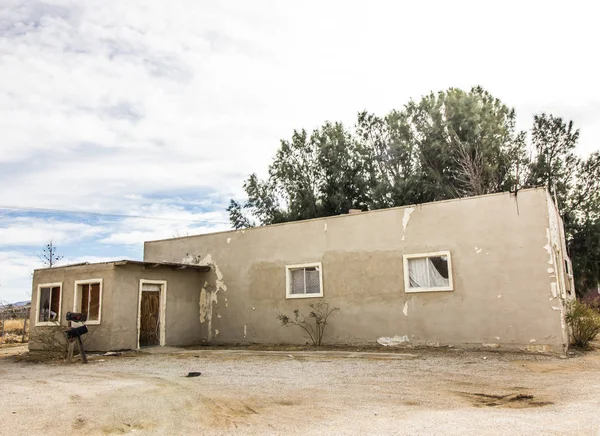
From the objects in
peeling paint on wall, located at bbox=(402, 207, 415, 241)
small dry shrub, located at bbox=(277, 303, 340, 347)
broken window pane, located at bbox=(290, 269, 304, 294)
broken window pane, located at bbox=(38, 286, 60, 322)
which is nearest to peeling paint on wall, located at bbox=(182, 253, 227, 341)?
broken window pane, located at bbox=(290, 269, 304, 294)

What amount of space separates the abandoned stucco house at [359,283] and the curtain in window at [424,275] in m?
0.03

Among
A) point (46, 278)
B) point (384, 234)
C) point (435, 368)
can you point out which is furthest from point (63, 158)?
point (435, 368)

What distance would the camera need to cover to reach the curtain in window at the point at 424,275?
14.1 meters

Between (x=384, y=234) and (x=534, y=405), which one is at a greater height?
(x=384, y=234)

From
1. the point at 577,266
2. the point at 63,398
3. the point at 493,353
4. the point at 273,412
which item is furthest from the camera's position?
the point at 577,266

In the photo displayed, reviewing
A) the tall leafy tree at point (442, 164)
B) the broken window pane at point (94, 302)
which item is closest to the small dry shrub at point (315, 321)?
the broken window pane at point (94, 302)

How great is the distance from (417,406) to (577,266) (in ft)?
63.8

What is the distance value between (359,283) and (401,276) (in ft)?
4.55

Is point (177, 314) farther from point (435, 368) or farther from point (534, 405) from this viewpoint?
point (534, 405)

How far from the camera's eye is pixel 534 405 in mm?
7047

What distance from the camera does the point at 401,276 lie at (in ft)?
47.9

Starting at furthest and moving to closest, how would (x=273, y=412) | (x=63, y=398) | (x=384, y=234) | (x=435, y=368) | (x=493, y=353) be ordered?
(x=384, y=234)
(x=493, y=353)
(x=435, y=368)
(x=63, y=398)
(x=273, y=412)

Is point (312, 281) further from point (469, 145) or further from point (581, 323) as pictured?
point (469, 145)

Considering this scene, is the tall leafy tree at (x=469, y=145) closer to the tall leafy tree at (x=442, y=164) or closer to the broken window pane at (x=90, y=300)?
the tall leafy tree at (x=442, y=164)
